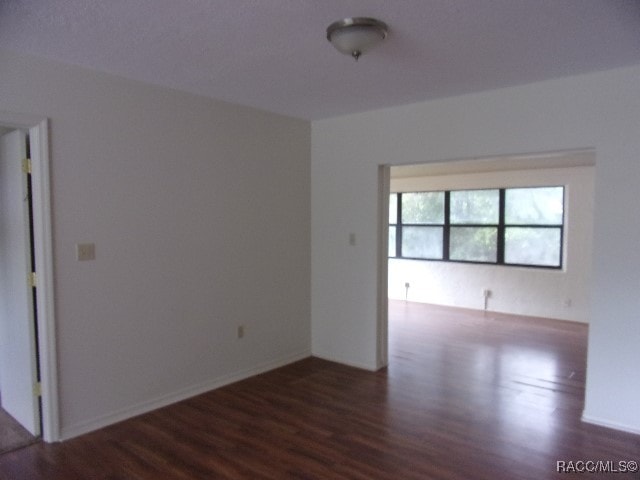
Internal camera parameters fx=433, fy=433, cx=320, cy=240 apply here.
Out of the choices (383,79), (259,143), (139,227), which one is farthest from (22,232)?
(383,79)

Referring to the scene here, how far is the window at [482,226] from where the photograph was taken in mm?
6539

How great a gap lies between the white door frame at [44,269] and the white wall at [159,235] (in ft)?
0.18

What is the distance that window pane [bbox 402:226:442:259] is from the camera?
302 inches

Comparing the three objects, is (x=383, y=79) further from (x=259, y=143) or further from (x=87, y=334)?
(x=87, y=334)

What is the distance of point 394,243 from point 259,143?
4767 mm

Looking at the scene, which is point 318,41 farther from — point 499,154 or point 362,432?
point 362,432

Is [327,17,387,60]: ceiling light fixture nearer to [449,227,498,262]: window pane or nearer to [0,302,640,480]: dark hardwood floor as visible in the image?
[0,302,640,480]: dark hardwood floor

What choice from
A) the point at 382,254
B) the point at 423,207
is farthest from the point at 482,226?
the point at 382,254

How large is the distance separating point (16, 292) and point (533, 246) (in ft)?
21.4

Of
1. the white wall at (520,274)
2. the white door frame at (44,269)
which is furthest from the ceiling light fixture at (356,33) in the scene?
the white wall at (520,274)

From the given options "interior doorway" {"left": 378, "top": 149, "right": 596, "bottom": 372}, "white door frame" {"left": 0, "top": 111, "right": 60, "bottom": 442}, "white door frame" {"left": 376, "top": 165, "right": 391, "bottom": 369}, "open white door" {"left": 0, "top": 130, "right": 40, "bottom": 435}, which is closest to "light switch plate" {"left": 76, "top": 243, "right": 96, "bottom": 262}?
"white door frame" {"left": 0, "top": 111, "right": 60, "bottom": 442}

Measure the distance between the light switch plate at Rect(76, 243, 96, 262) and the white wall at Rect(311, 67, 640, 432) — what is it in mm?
2204

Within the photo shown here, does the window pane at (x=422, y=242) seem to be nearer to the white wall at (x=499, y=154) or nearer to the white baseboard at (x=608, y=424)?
the white wall at (x=499, y=154)

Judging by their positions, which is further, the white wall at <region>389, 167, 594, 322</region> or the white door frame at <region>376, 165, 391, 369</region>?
the white wall at <region>389, 167, 594, 322</region>
